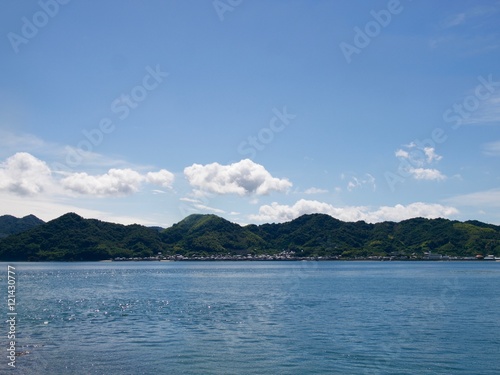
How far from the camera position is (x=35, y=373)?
3047cm

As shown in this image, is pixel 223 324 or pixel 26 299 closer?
pixel 223 324

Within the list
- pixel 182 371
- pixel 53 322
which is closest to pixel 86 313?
pixel 53 322

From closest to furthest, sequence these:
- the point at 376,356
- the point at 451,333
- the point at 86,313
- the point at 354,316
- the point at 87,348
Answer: the point at 376,356 < the point at 87,348 < the point at 451,333 < the point at 354,316 < the point at 86,313

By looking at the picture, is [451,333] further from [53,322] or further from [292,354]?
[53,322]

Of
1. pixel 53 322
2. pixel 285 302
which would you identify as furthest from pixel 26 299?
pixel 285 302

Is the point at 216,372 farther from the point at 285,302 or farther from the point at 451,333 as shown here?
the point at 285,302

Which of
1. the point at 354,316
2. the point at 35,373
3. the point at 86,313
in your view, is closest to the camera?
the point at 35,373

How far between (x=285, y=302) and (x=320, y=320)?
1972 centimetres

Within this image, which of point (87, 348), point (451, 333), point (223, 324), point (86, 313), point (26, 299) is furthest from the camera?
point (26, 299)

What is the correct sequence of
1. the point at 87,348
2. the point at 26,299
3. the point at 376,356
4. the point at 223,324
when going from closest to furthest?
the point at 376,356 < the point at 87,348 < the point at 223,324 < the point at 26,299

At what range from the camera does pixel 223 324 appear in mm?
49188

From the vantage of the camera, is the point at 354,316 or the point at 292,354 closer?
the point at 292,354

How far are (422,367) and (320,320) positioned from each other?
68.5 ft

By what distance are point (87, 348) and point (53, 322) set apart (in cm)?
1647
